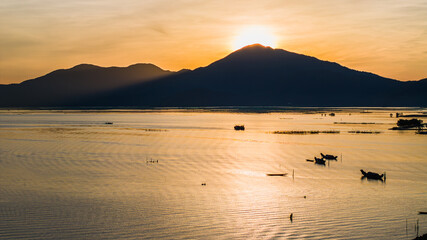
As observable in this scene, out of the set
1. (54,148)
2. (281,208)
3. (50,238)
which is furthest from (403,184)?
(54,148)

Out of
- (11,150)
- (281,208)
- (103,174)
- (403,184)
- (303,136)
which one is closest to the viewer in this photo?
(281,208)

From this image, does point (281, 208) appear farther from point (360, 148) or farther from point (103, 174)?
point (360, 148)

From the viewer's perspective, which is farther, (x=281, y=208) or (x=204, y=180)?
(x=204, y=180)

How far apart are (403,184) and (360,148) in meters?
21.2

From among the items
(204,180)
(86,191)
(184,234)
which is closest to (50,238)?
(184,234)

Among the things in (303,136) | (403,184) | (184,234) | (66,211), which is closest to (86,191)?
(66,211)

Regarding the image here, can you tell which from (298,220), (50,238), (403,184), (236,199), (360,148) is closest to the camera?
(50,238)

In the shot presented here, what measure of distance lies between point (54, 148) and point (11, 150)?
412 centimetres

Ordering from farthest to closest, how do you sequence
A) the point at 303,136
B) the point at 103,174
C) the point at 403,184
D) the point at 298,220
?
1. the point at 303,136
2. the point at 103,174
3. the point at 403,184
4. the point at 298,220

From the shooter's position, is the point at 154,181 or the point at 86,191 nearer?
the point at 86,191

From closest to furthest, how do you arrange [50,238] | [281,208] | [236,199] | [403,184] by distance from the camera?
1. [50,238]
2. [281,208]
3. [236,199]
4. [403,184]

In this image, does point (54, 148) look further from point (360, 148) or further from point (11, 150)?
point (360, 148)

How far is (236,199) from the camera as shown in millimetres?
24125

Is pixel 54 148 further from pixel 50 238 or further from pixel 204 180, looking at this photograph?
pixel 50 238
